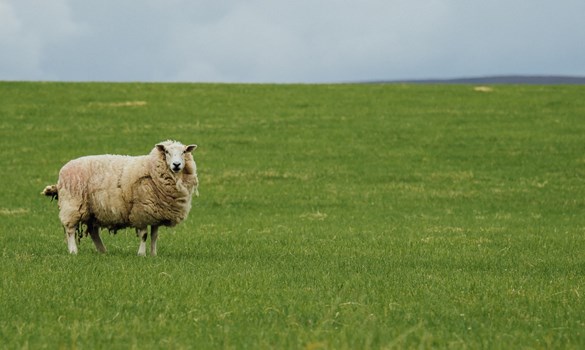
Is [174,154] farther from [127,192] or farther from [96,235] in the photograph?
[96,235]

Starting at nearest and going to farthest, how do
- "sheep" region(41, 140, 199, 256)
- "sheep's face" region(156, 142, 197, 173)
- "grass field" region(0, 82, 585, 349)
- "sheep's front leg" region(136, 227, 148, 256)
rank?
"grass field" region(0, 82, 585, 349), "sheep's face" region(156, 142, 197, 173), "sheep" region(41, 140, 199, 256), "sheep's front leg" region(136, 227, 148, 256)

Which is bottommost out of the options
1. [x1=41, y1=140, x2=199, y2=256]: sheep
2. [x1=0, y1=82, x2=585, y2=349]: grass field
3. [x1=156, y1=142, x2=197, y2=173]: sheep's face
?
[x1=0, y1=82, x2=585, y2=349]: grass field

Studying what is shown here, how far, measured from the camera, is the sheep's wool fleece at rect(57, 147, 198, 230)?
Answer: 48.1ft

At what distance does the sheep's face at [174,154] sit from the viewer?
14328 millimetres

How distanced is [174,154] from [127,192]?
95cm

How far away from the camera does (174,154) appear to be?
14.4 m

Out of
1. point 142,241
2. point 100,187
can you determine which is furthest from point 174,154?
point 142,241

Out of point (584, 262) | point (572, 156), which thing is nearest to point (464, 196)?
point (572, 156)

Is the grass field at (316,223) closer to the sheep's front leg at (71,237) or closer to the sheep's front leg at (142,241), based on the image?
the sheep's front leg at (71,237)

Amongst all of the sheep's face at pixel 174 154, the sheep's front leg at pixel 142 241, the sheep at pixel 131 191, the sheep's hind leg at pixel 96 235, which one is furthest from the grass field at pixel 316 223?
the sheep's face at pixel 174 154

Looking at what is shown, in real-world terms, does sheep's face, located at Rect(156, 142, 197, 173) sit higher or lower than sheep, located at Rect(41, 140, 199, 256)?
higher

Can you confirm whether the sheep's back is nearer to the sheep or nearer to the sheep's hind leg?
the sheep

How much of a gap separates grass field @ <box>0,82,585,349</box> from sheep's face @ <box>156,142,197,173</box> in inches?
52.3

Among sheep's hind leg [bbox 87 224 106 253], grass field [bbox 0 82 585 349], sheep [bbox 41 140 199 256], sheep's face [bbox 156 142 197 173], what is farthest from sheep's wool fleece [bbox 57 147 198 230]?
grass field [bbox 0 82 585 349]
